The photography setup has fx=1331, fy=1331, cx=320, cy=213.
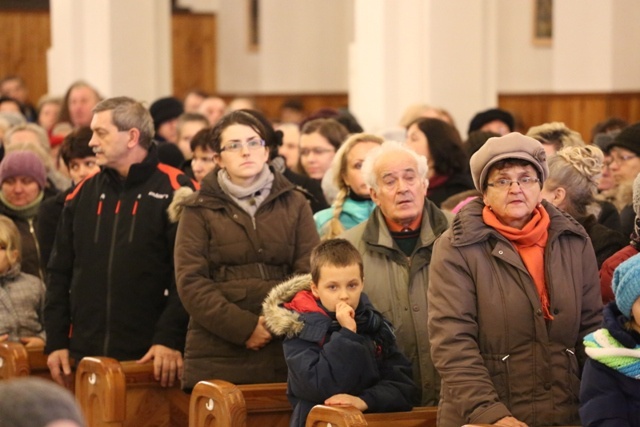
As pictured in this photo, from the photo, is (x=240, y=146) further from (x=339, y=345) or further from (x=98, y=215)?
(x=339, y=345)

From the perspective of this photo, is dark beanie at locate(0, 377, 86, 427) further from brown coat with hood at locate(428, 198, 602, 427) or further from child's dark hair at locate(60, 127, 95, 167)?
child's dark hair at locate(60, 127, 95, 167)

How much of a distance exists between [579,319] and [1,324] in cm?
335

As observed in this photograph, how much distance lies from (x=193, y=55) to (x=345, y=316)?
54.3 ft

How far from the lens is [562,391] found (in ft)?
15.4

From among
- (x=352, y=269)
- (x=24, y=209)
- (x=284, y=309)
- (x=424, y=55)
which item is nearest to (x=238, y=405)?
(x=284, y=309)

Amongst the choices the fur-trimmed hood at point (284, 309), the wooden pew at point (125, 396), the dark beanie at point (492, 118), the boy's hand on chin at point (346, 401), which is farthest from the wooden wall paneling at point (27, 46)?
the boy's hand on chin at point (346, 401)

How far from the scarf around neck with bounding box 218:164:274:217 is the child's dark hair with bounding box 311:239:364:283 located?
81 cm

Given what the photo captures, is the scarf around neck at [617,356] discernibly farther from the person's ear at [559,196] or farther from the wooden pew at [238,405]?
the wooden pew at [238,405]

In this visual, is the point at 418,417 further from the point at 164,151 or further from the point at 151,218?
the point at 164,151

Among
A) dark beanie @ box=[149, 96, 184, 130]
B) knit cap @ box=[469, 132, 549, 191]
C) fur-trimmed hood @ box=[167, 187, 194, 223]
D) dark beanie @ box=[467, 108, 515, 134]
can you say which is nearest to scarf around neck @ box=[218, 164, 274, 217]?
fur-trimmed hood @ box=[167, 187, 194, 223]

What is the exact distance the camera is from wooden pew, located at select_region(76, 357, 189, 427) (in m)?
5.95

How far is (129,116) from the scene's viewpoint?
6.58 m

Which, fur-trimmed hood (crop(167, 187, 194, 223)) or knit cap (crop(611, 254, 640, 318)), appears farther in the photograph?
fur-trimmed hood (crop(167, 187, 194, 223))

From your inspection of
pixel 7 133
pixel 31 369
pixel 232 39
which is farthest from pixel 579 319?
pixel 232 39
